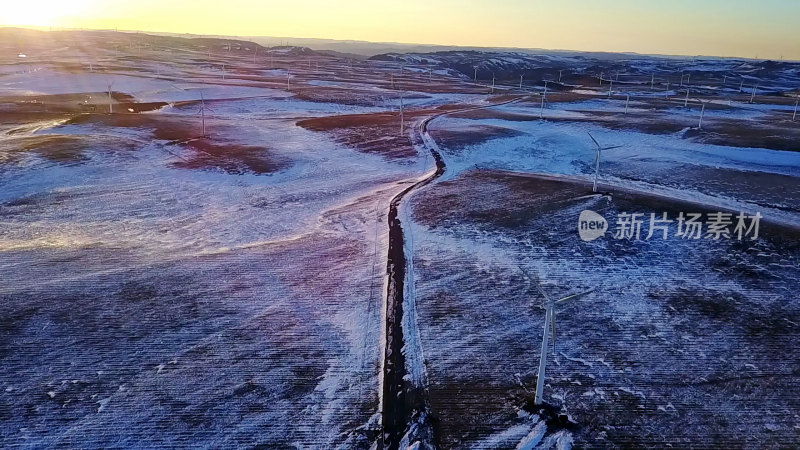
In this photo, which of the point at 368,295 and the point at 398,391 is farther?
the point at 368,295

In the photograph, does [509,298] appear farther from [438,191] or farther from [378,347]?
→ [438,191]

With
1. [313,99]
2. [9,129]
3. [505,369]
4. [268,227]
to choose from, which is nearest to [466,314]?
[505,369]

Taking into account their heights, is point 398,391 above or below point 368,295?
below

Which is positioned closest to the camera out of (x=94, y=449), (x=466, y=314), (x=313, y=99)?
(x=94, y=449)

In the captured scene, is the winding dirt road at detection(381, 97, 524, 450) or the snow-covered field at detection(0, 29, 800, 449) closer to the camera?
the winding dirt road at detection(381, 97, 524, 450)

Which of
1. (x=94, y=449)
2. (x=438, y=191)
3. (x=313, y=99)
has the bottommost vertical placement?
(x=94, y=449)

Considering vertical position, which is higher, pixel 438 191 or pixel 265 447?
pixel 438 191

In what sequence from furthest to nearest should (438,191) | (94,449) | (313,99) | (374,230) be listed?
(313,99) → (438,191) → (374,230) → (94,449)

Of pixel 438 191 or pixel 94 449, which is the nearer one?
pixel 94 449

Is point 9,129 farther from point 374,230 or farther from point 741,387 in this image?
point 741,387

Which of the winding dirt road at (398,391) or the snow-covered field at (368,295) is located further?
the snow-covered field at (368,295)
